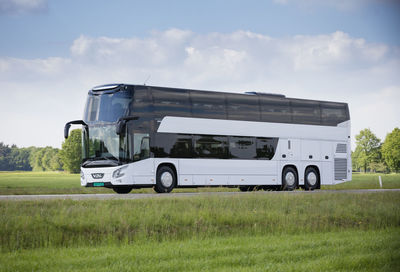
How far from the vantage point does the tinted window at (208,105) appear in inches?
992

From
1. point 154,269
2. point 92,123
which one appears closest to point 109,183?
point 92,123

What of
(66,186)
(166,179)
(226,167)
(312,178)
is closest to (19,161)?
(66,186)

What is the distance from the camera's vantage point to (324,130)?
30.1 meters

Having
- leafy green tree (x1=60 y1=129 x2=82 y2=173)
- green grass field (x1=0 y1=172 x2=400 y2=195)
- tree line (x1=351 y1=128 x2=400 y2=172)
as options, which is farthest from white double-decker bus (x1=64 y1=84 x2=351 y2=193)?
tree line (x1=351 y1=128 x2=400 y2=172)

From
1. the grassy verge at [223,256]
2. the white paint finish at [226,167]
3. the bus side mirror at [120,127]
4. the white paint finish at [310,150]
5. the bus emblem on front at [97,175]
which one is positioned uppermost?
the bus side mirror at [120,127]

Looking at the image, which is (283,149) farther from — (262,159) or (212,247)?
(212,247)

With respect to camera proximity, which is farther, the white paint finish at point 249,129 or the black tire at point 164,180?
the white paint finish at point 249,129

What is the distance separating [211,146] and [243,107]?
2.81m

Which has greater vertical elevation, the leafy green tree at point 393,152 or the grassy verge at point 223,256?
the leafy green tree at point 393,152

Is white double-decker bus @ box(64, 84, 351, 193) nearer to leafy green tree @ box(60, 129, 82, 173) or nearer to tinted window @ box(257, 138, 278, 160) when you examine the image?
tinted window @ box(257, 138, 278, 160)

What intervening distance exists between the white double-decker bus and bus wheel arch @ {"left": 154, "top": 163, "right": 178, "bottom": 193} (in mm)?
42

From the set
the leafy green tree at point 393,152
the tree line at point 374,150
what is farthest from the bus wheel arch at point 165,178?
the tree line at point 374,150

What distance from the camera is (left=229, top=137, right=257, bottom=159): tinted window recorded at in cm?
2630

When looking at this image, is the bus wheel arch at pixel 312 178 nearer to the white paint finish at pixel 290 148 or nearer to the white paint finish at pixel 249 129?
the white paint finish at pixel 290 148
